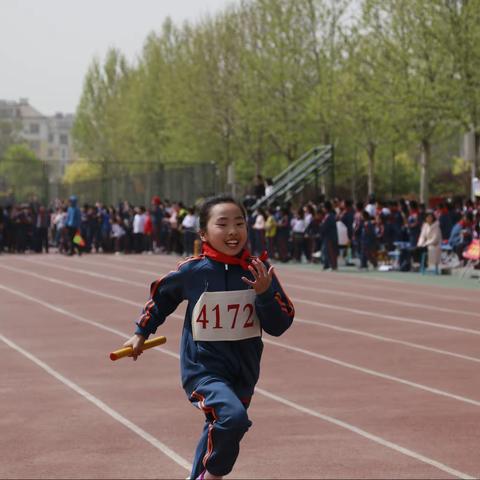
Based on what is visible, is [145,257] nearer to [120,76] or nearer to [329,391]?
[329,391]

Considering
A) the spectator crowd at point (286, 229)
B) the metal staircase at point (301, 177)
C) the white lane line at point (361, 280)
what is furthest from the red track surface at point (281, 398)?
the metal staircase at point (301, 177)

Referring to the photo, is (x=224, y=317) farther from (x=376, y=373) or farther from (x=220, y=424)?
(x=376, y=373)

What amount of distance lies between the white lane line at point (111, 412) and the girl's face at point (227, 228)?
1.96 meters

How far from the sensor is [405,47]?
43.5 meters

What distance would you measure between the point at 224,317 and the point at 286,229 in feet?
102

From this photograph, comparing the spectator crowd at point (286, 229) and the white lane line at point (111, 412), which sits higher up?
the spectator crowd at point (286, 229)

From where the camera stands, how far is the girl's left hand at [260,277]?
646cm

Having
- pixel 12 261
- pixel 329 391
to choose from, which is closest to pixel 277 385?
pixel 329 391

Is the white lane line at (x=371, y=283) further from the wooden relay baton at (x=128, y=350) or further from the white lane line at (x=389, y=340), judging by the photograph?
the wooden relay baton at (x=128, y=350)

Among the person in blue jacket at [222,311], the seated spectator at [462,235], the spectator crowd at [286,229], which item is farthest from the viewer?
the spectator crowd at [286,229]

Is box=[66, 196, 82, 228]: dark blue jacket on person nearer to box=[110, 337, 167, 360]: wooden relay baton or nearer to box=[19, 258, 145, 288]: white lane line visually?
box=[19, 258, 145, 288]: white lane line

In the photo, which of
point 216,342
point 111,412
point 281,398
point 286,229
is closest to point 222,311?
point 216,342

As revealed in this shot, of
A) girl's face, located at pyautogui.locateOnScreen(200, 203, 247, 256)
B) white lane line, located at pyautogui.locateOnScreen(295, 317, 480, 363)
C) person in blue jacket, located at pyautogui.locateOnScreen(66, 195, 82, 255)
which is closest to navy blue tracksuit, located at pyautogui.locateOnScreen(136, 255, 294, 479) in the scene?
girl's face, located at pyautogui.locateOnScreen(200, 203, 247, 256)

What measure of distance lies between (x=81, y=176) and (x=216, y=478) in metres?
113
